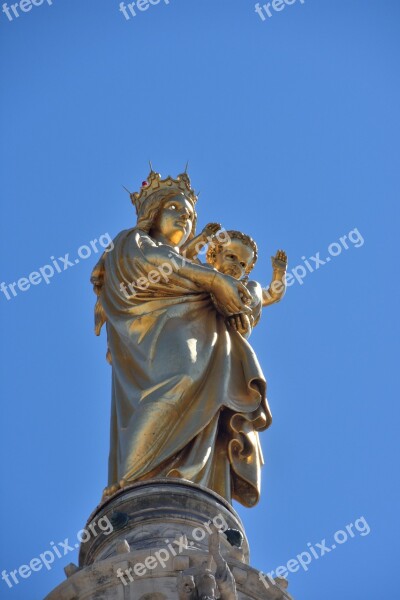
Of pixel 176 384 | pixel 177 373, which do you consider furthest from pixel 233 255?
pixel 176 384

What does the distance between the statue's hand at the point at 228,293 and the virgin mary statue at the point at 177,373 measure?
1cm

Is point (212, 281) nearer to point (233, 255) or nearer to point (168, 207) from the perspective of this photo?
point (233, 255)

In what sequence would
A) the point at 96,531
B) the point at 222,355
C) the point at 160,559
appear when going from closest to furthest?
the point at 160,559, the point at 96,531, the point at 222,355

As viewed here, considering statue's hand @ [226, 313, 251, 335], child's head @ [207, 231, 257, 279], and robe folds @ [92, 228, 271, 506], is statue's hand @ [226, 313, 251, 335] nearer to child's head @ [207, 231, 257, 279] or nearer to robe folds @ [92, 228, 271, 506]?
robe folds @ [92, 228, 271, 506]

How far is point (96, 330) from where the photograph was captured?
20469 millimetres

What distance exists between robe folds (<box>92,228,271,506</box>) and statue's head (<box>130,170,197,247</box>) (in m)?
0.78

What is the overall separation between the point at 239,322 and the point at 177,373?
161 cm

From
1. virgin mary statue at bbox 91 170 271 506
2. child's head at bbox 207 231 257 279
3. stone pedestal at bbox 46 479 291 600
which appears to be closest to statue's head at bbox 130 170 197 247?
virgin mary statue at bbox 91 170 271 506

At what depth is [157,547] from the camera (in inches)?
608

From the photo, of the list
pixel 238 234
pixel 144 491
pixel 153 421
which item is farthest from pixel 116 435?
pixel 238 234

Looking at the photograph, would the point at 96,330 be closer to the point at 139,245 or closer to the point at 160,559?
the point at 139,245

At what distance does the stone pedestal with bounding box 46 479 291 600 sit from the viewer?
572 inches

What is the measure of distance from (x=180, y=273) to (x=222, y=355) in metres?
1.17

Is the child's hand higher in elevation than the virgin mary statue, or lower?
higher
